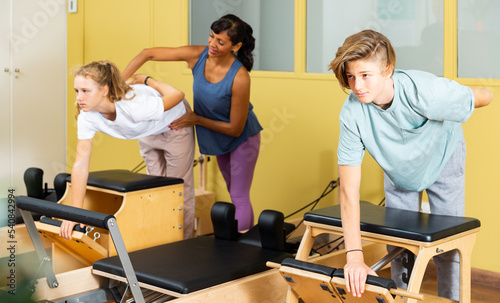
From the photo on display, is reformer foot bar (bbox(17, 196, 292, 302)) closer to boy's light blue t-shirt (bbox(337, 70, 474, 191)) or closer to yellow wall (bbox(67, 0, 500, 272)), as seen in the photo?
boy's light blue t-shirt (bbox(337, 70, 474, 191))

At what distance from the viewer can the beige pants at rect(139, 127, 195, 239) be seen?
2.84m

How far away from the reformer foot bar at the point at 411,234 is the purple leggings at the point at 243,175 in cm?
100

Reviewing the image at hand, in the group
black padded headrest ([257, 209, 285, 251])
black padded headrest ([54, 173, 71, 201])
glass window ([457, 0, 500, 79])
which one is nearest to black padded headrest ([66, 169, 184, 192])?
black padded headrest ([54, 173, 71, 201])

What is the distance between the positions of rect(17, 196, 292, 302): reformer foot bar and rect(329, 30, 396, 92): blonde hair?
0.75 meters

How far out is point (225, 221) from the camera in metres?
2.49

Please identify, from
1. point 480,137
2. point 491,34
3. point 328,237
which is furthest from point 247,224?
point 491,34

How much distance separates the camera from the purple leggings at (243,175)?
117 inches

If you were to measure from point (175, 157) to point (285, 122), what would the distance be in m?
0.86

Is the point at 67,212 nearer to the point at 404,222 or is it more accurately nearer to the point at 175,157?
the point at 404,222

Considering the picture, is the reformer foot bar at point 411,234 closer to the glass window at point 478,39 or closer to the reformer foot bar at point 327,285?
the reformer foot bar at point 327,285

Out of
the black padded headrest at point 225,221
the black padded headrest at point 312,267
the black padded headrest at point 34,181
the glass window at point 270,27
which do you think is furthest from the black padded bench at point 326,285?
the glass window at point 270,27

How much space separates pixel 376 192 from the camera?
3115mm

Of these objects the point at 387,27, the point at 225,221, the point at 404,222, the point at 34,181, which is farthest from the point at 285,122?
the point at 404,222

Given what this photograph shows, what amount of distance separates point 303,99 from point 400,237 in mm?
1747
